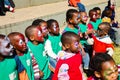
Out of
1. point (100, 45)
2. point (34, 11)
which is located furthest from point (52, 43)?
point (34, 11)

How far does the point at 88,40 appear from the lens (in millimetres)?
6695

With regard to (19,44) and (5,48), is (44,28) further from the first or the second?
(5,48)

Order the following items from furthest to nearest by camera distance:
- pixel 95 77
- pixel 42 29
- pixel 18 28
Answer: pixel 18 28 < pixel 42 29 < pixel 95 77

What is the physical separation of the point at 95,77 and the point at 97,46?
277 cm

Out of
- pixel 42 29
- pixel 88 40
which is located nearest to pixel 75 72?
pixel 42 29

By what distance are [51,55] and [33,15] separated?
5.67 metres

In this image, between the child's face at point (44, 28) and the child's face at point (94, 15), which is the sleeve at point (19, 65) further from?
the child's face at point (94, 15)

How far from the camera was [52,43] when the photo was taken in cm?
560

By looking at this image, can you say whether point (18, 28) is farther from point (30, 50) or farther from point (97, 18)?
point (30, 50)

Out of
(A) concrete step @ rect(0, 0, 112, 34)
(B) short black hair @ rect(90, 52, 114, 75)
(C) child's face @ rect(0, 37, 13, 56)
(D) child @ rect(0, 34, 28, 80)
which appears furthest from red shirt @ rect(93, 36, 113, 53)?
(A) concrete step @ rect(0, 0, 112, 34)

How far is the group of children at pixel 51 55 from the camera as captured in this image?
3.53 meters

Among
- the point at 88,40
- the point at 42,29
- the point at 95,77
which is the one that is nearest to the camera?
the point at 95,77

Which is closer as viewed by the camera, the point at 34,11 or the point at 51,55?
A: the point at 51,55

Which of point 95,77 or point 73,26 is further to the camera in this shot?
point 73,26
